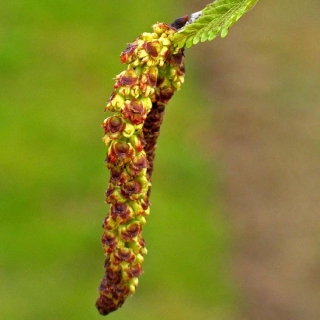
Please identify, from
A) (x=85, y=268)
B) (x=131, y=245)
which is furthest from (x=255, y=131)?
(x=131, y=245)

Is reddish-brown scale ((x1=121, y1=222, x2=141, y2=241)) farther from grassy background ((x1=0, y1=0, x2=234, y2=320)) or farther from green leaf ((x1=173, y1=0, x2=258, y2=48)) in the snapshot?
grassy background ((x1=0, y1=0, x2=234, y2=320))

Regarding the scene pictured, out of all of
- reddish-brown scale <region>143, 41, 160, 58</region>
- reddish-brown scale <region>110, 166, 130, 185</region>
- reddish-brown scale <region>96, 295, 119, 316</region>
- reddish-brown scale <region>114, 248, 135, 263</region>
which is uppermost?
reddish-brown scale <region>143, 41, 160, 58</region>

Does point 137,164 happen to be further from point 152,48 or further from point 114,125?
point 152,48

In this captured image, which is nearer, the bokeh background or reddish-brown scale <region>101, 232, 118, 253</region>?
reddish-brown scale <region>101, 232, 118, 253</region>

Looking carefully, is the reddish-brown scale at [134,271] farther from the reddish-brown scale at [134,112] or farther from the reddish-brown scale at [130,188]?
the reddish-brown scale at [134,112]

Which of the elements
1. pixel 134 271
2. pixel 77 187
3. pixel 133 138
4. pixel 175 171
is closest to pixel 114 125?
pixel 133 138

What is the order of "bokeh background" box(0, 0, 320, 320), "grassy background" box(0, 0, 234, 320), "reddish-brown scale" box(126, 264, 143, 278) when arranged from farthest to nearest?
"bokeh background" box(0, 0, 320, 320)
"grassy background" box(0, 0, 234, 320)
"reddish-brown scale" box(126, 264, 143, 278)

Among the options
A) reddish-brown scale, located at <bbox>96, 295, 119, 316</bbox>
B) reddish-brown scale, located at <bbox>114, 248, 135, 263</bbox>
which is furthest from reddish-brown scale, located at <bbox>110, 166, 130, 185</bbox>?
reddish-brown scale, located at <bbox>96, 295, 119, 316</bbox>
